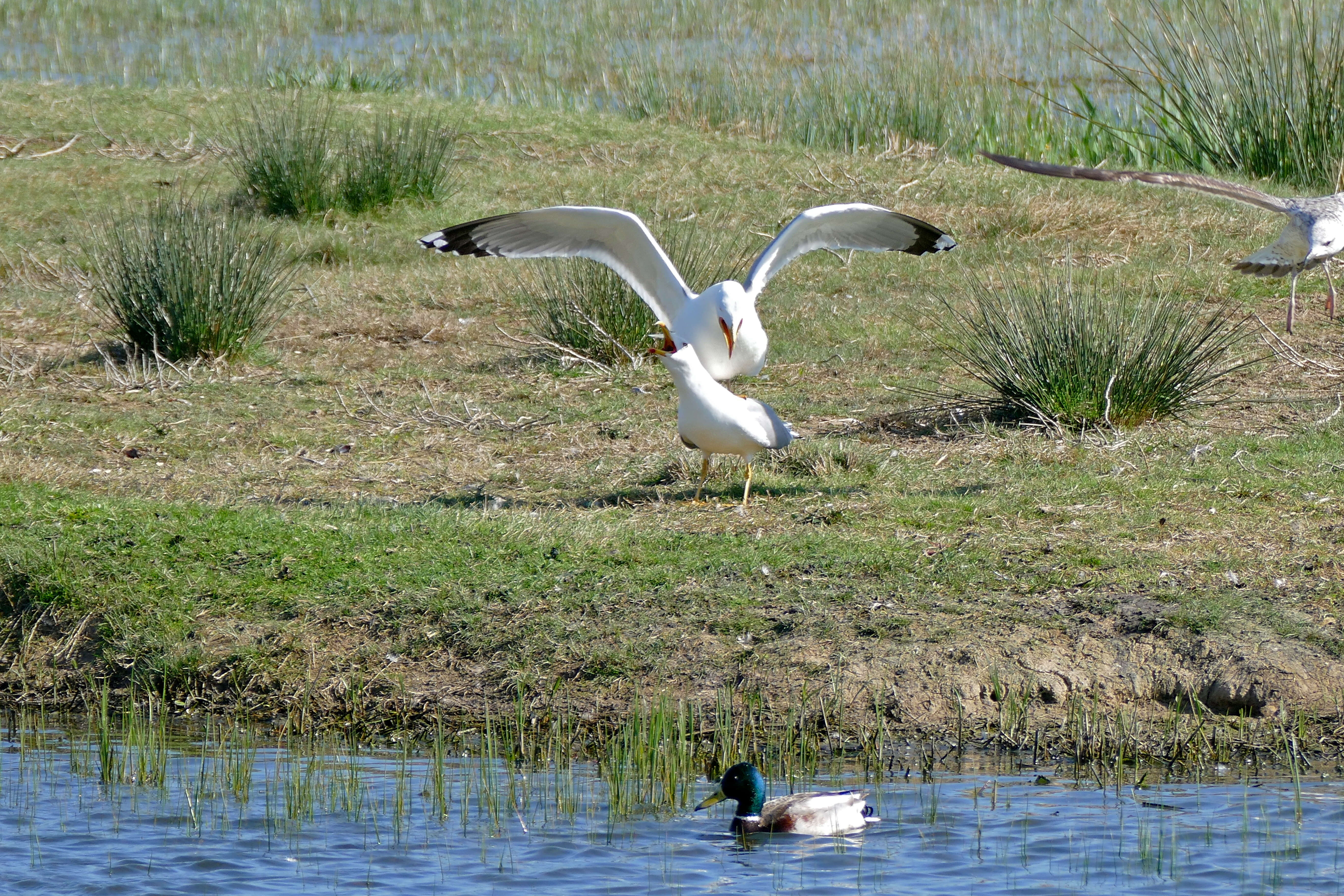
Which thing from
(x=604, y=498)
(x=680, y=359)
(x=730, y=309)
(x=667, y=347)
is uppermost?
(x=730, y=309)

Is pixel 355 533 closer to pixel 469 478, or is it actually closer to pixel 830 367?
pixel 469 478

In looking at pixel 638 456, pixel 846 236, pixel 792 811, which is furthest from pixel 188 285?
pixel 792 811

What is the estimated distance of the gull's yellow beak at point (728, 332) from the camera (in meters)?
8.70

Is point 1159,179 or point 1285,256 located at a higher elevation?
point 1285,256

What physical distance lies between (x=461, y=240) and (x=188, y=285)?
2173 millimetres

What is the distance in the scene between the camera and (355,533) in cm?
722

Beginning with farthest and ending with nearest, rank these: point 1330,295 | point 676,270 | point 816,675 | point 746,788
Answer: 1. point 1330,295
2. point 676,270
3. point 816,675
4. point 746,788

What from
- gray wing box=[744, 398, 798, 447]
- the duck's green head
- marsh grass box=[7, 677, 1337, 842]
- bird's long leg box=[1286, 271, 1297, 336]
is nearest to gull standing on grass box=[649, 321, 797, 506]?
gray wing box=[744, 398, 798, 447]

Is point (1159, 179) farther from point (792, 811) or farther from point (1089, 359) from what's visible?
point (792, 811)

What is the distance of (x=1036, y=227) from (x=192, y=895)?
10.6 meters

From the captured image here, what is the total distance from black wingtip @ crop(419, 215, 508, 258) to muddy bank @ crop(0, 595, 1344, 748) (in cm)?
346

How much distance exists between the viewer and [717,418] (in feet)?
25.1

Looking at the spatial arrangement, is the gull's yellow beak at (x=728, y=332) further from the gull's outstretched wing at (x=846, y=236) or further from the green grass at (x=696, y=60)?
the green grass at (x=696, y=60)

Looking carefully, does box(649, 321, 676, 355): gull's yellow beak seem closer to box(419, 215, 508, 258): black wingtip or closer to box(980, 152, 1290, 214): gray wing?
box(419, 215, 508, 258): black wingtip
